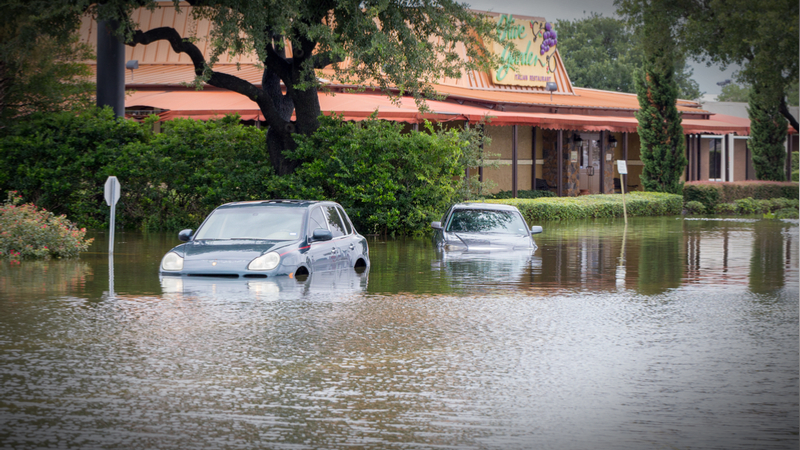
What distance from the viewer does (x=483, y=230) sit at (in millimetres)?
18828

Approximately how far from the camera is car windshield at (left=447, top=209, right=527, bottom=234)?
742 inches

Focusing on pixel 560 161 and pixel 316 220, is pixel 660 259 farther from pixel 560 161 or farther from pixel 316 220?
pixel 560 161

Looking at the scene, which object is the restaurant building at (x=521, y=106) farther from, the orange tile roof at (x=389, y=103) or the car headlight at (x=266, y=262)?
the car headlight at (x=266, y=262)

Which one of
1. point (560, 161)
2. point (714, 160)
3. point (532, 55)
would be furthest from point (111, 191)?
point (714, 160)

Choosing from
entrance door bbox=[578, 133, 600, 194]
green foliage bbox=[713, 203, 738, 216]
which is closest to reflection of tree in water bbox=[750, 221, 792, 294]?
green foliage bbox=[713, 203, 738, 216]

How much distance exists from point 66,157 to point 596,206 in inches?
698

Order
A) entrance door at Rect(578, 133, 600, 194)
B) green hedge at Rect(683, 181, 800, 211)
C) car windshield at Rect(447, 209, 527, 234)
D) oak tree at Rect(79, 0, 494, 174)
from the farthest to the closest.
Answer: entrance door at Rect(578, 133, 600, 194) < green hedge at Rect(683, 181, 800, 211) < oak tree at Rect(79, 0, 494, 174) < car windshield at Rect(447, 209, 527, 234)

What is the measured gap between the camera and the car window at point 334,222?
49.6 ft

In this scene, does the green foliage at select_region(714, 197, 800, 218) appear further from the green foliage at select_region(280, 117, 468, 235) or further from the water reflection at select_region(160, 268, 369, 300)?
the water reflection at select_region(160, 268, 369, 300)

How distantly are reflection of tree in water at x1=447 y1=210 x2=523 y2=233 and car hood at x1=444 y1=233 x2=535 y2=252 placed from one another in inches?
13.1

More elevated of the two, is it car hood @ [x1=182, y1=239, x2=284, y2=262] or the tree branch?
the tree branch

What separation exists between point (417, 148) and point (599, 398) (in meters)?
16.8

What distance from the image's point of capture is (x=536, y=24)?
43.6m

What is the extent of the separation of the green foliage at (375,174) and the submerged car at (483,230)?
4.15 m
